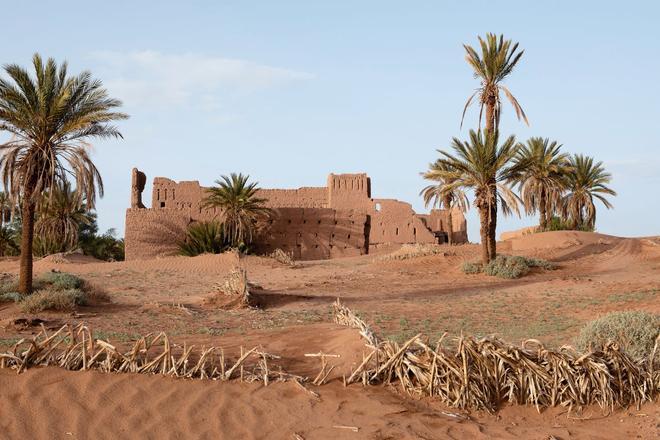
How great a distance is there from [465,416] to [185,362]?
231 centimetres

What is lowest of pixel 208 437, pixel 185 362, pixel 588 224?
pixel 208 437

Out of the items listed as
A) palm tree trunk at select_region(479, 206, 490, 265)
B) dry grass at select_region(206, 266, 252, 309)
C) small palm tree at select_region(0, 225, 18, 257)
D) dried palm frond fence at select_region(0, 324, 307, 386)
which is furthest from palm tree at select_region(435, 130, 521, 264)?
small palm tree at select_region(0, 225, 18, 257)

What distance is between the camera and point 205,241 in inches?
1225

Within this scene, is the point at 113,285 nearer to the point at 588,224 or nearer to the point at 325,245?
the point at 325,245

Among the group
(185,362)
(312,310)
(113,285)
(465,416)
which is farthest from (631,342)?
(113,285)

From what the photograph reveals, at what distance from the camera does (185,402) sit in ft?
17.2

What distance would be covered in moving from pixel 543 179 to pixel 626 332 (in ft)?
88.7

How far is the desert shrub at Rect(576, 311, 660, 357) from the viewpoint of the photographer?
7.66 metres

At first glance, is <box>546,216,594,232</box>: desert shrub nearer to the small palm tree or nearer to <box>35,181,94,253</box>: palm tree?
<box>35,181,94,253</box>: palm tree

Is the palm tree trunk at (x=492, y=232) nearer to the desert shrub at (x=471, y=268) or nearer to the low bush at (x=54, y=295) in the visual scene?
the desert shrub at (x=471, y=268)

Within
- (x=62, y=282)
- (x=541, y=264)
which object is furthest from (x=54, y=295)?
(x=541, y=264)

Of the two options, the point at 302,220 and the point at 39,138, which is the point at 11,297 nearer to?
the point at 39,138

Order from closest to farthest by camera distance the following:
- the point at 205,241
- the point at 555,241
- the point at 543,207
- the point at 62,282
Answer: the point at 62,282, the point at 205,241, the point at 555,241, the point at 543,207

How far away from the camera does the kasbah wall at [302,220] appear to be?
Result: 3309 centimetres
